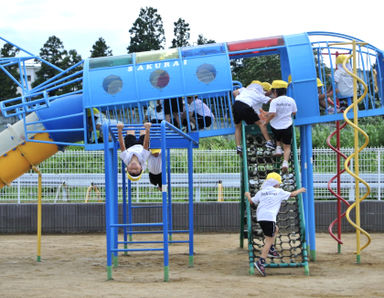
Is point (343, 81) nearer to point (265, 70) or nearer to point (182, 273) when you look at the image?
point (182, 273)

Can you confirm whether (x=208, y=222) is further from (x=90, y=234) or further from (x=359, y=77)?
(x=359, y=77)

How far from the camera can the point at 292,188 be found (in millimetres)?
12000

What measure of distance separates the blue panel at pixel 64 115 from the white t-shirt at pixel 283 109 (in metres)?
3.65

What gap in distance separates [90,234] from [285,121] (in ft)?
25.3

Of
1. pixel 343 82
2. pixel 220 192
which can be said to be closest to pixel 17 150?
pixel 343 82

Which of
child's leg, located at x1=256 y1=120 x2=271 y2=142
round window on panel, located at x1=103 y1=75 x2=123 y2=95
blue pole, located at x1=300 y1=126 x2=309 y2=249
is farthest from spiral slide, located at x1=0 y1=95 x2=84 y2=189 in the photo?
blue pole, located at x1=300 y1=126 x2=309 y2=249

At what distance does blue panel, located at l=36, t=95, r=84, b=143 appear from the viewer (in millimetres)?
12672

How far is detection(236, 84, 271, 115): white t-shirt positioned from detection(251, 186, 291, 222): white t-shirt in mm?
2278

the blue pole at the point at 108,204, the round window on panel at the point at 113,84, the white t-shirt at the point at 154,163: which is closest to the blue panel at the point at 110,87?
the round window on panel at the point at 113,84

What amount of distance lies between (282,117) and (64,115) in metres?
4.10

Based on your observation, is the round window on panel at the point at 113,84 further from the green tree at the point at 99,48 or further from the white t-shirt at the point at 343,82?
the green tree at the point at 99,48

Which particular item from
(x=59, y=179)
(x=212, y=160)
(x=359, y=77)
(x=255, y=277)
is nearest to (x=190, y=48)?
(x=359, y=77)

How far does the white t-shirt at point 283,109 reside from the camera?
12086 mm

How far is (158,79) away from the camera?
1236 centimetres
